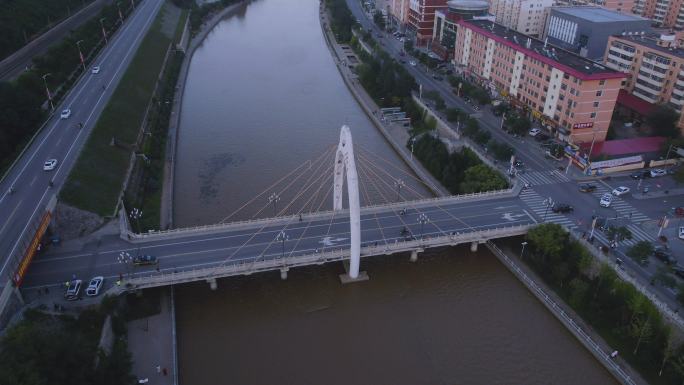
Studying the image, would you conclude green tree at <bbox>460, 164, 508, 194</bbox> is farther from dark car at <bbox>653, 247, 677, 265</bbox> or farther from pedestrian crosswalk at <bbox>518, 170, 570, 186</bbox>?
dark car at <bbox>653, 247, 677, 265</bbox>

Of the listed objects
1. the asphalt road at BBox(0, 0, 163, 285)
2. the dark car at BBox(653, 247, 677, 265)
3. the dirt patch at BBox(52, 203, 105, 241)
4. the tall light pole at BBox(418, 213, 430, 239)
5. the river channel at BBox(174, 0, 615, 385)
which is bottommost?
the river channel at BBox(174, 0, 615, 385)

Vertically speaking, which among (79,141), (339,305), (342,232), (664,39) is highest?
(664,39)

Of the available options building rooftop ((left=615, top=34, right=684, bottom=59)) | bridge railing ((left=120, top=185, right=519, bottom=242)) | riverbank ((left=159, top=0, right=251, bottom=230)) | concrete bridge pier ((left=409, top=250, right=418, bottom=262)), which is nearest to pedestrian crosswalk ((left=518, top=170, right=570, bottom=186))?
bridge railing ((left=120, top=185, right=519, bottom=242))

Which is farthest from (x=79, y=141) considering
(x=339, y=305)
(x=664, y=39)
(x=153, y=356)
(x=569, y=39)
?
(x=569, y=39)

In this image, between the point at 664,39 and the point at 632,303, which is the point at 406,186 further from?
the point at 664,39

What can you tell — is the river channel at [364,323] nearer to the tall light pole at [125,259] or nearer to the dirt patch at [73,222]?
the tall light pole at [125,259]

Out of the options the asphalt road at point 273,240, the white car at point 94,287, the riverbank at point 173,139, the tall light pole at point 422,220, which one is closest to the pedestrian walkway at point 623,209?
the asphalt road at point 273,240

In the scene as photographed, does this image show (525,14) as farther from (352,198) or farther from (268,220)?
(268,220)
